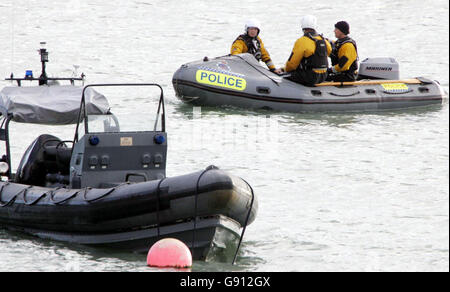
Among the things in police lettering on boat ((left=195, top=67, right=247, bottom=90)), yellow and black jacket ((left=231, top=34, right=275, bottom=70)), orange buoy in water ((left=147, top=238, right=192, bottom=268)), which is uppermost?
yellow and black jacket ((left=231, top=34, right=275, bottom=70))

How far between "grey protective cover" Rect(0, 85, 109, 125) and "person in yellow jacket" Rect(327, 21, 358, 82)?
5.79m

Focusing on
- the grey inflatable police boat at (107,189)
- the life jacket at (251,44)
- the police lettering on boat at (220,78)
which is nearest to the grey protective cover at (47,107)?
the grey inflatable police boat at (107,189)

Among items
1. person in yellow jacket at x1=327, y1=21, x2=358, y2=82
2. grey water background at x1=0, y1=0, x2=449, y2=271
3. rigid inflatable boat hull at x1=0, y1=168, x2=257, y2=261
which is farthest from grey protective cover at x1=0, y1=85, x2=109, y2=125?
person in yellow jacket at x1=327, y1=21, x2=358, y2=82

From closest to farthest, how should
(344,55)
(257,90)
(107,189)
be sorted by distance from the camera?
(107,189) < (344,55) < (257,90)

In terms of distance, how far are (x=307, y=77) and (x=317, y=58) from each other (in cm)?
35

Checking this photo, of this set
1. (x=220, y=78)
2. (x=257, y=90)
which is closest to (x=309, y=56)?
(x=257, y=90)

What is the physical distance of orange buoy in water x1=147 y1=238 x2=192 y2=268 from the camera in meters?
7.73

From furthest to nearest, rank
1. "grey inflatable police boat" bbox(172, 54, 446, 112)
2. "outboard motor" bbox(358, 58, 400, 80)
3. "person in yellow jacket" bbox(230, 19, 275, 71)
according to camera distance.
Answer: "outboard motor" bbox(358, 58, 400, 80) → "person in yellow jacket" bbox(230, 19, 275, 71) → "grey inflatable police boat" bbox(172, 54, 446, 112)

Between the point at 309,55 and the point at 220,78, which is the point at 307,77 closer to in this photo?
the point at 309,55

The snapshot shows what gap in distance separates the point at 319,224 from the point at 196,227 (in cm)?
192

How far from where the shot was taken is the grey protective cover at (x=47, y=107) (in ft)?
30.1

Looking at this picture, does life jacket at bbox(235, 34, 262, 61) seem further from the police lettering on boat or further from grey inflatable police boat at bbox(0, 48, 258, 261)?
grey inflatable police boat at bbox(0, 48, 258, 261)

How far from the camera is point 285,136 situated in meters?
13.5

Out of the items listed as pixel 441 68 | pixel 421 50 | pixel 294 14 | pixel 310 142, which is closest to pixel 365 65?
pixel 310 142
